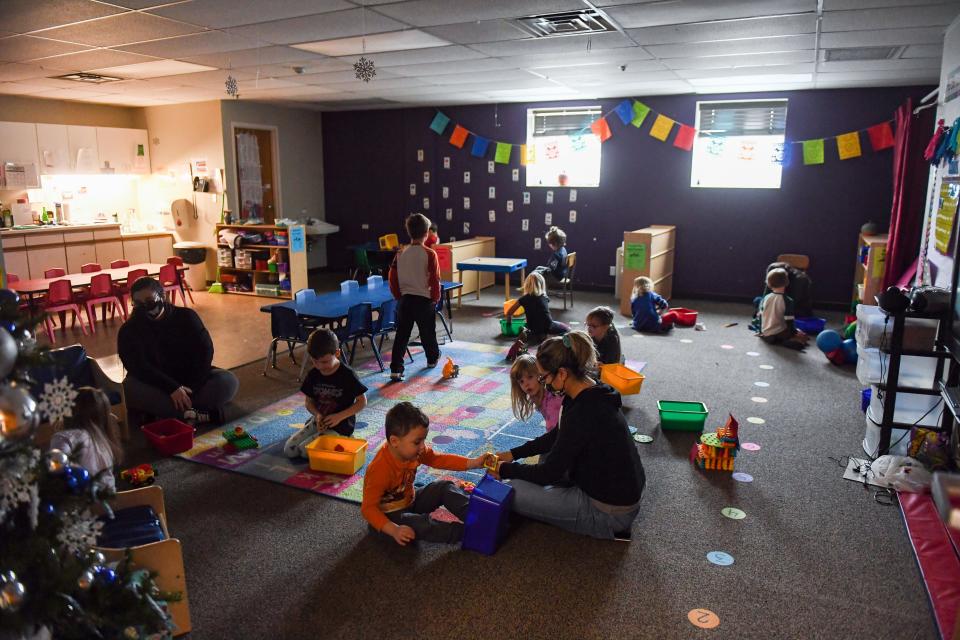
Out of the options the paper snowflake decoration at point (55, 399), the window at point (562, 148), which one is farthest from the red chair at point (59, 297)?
the window at point (562, 148)

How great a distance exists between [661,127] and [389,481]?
780cm

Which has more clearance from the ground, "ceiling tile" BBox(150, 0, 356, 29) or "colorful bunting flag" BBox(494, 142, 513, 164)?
"ceiling tile" BBox(150, 0, 356, 29)

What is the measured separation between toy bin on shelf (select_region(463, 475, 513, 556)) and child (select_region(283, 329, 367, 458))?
1.17 m

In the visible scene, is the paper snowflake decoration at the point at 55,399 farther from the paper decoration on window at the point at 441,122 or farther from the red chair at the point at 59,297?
the paper decoration on window at the point at 441,122

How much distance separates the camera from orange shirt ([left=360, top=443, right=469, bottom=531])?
300 centimetres

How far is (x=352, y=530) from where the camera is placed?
127 inches

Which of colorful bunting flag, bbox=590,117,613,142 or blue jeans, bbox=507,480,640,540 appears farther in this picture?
colorful bunting flag, bbox=590,117,613,142

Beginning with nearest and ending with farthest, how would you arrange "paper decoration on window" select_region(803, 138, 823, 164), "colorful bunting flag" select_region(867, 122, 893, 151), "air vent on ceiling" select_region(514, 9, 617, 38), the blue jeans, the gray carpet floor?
the gray carpet floor → the blue jeans → "air vent on ceiling" select_region(514, 9, 617, 38) → "colorful bunting flag" select_region(867, 122, 893, 151) → "paper decoration on window" select_region(803, 138, 823, 164)

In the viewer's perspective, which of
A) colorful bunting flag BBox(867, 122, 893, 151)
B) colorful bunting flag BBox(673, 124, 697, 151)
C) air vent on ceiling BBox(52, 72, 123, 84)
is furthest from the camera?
colorful bunting flag BBox(673, 124, 697, 151)

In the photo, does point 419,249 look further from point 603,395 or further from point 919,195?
point 919,195

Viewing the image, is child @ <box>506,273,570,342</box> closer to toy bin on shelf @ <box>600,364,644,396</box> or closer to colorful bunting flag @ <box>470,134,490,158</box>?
toy bin on shelf @ <box>600,364,644,396</box>

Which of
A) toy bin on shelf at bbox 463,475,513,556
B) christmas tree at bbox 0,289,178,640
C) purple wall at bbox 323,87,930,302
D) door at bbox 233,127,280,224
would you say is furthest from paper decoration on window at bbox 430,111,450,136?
christmas tree at bbox 0,289,178,640

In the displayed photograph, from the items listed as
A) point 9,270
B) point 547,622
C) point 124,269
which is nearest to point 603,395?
point 547,622

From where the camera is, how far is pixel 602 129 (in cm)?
975
